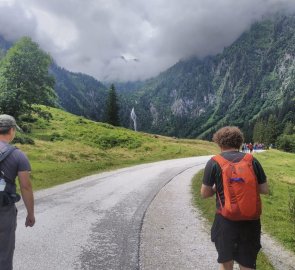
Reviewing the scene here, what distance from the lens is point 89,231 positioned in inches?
464

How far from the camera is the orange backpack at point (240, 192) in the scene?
595cm

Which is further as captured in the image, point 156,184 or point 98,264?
point 156,184

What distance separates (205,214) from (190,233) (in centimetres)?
320

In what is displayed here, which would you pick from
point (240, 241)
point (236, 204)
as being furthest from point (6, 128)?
point (240, 241)

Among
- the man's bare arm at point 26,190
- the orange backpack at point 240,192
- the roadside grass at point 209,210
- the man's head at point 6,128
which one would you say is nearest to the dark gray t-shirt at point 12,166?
the man's bare arm at point 26,190

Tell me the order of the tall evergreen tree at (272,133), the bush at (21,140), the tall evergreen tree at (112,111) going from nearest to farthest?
the bush at (21,140) → the tall evergreen tree at (112,111) → the tall evergreen tree at (272,133)

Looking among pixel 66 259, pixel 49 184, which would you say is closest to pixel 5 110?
pixel 49 184

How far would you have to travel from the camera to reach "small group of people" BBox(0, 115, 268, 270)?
598 centimetres

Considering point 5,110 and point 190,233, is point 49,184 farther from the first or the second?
point 5,110

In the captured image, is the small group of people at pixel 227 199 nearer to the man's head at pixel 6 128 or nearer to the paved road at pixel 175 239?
the man's head at pixel 6 128

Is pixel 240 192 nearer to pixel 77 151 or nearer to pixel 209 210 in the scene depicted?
pixel 209 210

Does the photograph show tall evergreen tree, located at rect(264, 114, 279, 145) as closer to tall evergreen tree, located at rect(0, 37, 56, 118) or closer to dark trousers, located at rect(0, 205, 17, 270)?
tall evergreen tree, located at rect(0, 37, 56, 118)

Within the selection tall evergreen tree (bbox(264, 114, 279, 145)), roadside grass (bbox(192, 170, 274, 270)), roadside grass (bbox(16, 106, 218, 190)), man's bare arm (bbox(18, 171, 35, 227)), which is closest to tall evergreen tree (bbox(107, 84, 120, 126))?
roadside grass (bbox(16, 106, 218, 190))

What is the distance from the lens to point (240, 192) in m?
5.96
